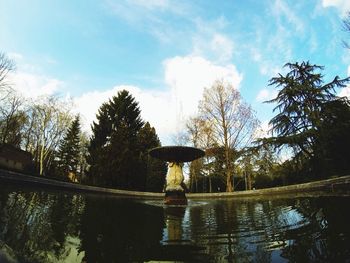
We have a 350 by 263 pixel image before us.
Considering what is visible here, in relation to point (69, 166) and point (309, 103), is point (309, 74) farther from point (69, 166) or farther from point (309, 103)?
point (69, 166)

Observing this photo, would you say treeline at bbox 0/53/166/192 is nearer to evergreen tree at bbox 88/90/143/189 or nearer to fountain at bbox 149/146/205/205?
evergreen tree at bbox 88/90/143/189

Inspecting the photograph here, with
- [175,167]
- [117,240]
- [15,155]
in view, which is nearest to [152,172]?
[175,167]

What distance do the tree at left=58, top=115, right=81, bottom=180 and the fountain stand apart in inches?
1525

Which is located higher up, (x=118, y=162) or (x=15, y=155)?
(x=15, y=155)

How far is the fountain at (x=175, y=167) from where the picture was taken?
13587 mm

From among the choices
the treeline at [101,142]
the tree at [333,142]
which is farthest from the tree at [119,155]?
the tree at [333,142]

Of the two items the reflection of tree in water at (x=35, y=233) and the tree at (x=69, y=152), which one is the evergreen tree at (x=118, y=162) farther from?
the reflection of tree in water at (x=35, y=233)

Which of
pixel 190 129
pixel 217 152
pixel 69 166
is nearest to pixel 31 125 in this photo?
pixel 69 166

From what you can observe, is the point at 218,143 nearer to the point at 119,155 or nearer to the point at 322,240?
the point at 119,155

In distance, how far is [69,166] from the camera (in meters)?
50.8

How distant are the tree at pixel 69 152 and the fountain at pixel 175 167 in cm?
3875

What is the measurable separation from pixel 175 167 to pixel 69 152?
131 feet

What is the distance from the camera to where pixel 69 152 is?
50.0 meters

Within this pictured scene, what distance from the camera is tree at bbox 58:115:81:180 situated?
162 ft
